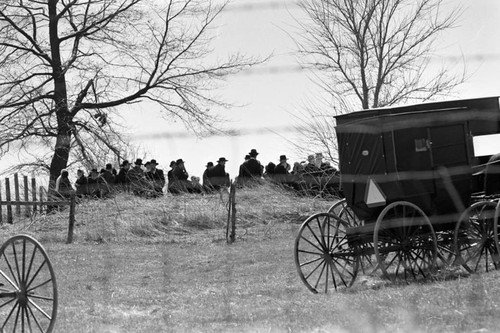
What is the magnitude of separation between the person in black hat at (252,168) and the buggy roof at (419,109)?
7.75 m

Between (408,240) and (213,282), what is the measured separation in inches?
99.0

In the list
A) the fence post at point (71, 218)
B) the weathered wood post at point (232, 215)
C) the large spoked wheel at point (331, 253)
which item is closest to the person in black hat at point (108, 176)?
the fence post at point (71, 218)

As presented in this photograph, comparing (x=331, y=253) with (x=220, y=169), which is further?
(x=220, y=169)

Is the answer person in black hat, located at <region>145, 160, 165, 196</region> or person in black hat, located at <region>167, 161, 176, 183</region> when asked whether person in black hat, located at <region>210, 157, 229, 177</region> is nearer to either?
person in black hat, located at <region>167, 161, 176, 183</region>

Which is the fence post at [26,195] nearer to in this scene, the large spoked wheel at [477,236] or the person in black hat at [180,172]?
the person in black hat at [180,172]

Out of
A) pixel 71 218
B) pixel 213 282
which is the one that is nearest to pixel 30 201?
pixel 71 218

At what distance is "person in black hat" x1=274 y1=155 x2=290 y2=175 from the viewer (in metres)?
17.7

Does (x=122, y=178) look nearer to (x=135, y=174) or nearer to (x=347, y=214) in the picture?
(x=135, y=174)

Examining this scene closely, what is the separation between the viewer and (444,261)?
10.2 meters

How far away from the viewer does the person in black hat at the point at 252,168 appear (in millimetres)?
17922

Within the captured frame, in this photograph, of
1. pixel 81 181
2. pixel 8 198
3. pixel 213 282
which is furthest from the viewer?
pixel 8 198

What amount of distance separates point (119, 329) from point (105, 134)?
1385cm

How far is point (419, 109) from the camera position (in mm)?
9883

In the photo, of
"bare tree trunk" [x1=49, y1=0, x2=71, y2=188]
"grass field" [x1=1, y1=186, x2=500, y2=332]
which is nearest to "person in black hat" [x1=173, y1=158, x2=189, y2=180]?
"grass field" [x1=1, y1=186, x2=500, y2=332]
